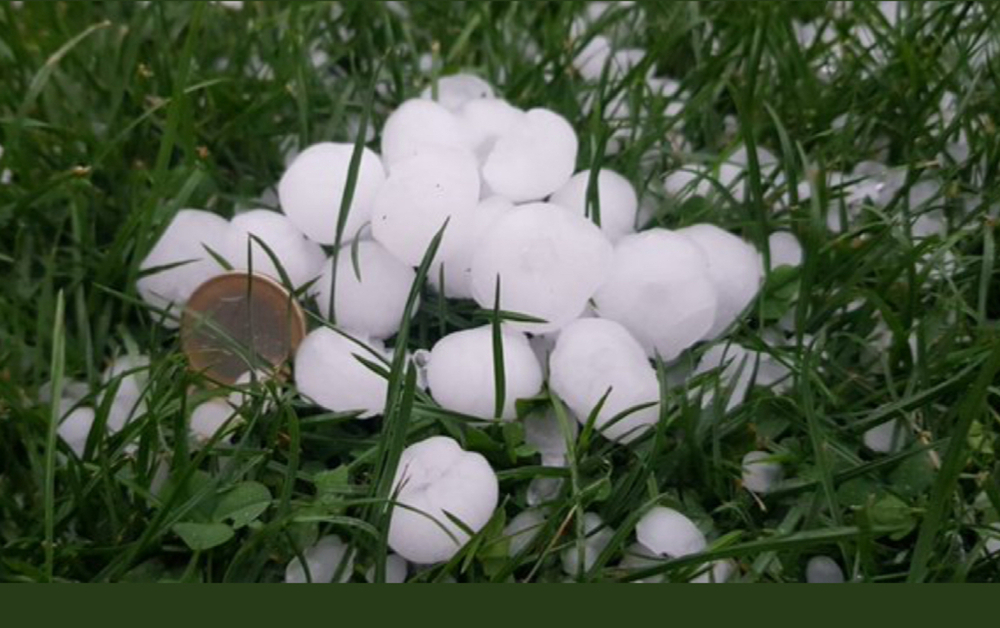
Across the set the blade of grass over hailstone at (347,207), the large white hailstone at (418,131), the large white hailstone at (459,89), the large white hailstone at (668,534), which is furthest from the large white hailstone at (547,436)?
the large white hailstone at (459,89)

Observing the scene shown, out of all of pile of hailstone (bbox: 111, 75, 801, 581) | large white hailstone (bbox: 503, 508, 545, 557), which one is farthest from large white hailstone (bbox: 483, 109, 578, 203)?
large white hailstone (bbox: 503, 508, 545, 557)

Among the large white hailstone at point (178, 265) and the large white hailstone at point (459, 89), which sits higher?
the large white hailstone at point (459, 89)

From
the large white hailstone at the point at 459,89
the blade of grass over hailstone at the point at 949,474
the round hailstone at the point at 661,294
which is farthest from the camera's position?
the large white hailstone at the point at 459,89

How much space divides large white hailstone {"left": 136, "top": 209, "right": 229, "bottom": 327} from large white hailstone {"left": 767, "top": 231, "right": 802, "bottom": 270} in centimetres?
59

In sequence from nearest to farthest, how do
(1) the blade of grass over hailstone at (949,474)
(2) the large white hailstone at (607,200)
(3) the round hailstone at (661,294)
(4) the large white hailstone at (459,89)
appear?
(1) the blade of grass over hailstone at (949,474)
(3) the round hailstone at (661,294)
(2) the large white hailstone at (607,200)
(4) the large white hailstone at (459,89)

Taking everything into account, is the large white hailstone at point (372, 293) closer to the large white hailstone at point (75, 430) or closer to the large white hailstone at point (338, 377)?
the large white hailstone at point (338, 377)

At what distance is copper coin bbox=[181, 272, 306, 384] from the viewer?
1.28 metres

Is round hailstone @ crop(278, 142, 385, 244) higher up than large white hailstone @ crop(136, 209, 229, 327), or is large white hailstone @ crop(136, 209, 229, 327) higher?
round hailstone @ crop(278, 142, 385, 244)

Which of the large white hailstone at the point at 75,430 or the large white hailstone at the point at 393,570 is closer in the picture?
the large white hailstone at the point at 393,570

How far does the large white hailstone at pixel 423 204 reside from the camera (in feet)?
4.17

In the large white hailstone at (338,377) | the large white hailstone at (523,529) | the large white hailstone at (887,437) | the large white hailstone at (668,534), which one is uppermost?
the large white hailstone at (338,377)

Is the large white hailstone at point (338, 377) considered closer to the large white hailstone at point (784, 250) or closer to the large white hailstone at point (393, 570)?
the large white hailstone at point (393, 570)

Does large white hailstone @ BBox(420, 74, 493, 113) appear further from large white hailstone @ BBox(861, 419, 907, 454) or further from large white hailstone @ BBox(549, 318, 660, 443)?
large white hailstone @ BBox(861, 419, 907, 454)

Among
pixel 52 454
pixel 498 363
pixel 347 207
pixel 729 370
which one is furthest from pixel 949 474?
pixel 52 454
